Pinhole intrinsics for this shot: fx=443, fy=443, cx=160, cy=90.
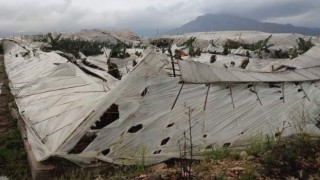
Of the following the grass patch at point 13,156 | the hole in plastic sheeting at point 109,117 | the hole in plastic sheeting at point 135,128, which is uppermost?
the hole in plastic sheeting at point 109,117

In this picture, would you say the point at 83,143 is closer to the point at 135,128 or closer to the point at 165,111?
the point at 135,128

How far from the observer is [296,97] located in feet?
22.5

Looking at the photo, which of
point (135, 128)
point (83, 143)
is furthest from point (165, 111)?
point (83, 143)

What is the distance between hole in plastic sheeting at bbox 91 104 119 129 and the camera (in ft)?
17.7

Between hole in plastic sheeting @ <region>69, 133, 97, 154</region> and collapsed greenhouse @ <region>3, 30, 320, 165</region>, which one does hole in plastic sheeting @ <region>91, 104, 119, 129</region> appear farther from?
hole in plastic sheeting @ <region>69, 133, 97, 154</region>

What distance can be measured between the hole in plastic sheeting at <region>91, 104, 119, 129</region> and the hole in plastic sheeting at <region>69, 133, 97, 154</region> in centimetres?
16

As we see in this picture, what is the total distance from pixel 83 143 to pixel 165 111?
1.11m

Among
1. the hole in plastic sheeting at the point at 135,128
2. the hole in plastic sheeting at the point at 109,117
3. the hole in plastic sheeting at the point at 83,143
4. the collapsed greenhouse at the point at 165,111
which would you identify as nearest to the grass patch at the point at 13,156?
the collapsed greenhouse at the point at 165,111

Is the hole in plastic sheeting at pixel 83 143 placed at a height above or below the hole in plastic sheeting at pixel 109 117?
below

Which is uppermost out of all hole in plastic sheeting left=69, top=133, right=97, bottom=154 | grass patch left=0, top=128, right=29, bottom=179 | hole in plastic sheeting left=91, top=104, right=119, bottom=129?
hole in plastic sheeting left=91, top=104, right=119, bottom=129

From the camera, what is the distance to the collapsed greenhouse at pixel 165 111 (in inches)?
210

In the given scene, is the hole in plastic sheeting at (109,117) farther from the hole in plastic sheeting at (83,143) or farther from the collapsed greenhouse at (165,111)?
the hole in plastic sheeting at (83,143)

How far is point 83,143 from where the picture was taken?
527 centimetres

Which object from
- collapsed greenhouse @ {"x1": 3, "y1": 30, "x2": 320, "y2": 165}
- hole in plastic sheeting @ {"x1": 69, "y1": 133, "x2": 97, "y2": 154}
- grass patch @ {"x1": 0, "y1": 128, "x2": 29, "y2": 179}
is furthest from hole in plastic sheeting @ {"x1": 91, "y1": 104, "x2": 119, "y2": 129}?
grass patch @ {"x1": 0, "y1": 128, "x2": 29, "y2": 179}
